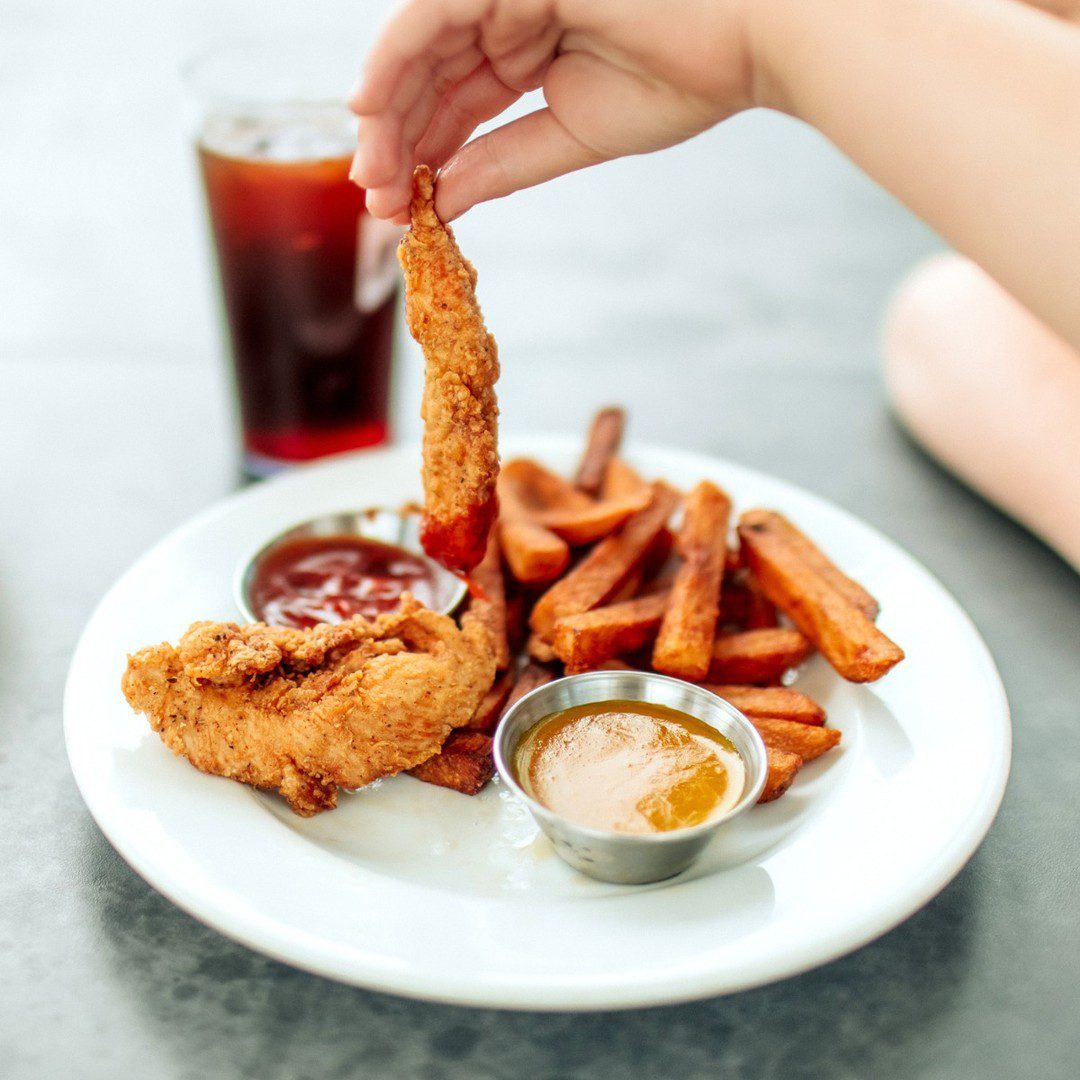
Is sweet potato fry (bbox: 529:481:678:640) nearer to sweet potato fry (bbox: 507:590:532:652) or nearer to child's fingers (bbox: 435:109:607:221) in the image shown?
sweet potato fry (bbox: 507:590:532:652)

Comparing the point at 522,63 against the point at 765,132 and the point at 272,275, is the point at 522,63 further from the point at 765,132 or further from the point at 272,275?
the point at 765,132

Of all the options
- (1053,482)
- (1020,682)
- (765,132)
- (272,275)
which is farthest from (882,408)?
(765,132)

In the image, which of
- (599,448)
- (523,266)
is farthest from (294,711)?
(523,266)

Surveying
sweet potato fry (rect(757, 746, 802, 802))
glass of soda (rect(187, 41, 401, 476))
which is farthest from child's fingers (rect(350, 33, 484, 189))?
sweet potato fry (rect(757, 746, 802, 802))

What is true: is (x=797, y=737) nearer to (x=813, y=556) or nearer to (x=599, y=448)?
(x=813, y=556)

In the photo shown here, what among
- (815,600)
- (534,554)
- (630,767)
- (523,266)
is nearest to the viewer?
(630,767)

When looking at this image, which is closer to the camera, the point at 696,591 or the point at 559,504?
the point at 696,591
